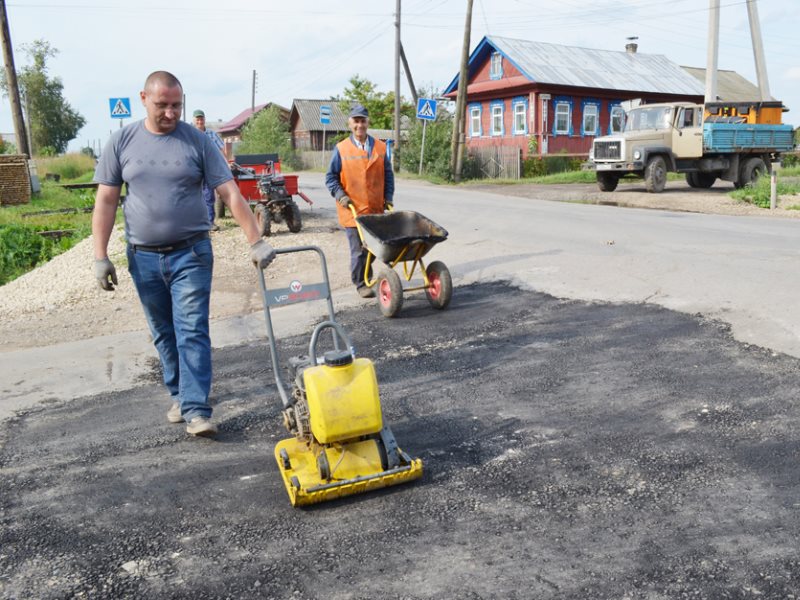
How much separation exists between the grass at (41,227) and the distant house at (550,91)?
16750 millimetres

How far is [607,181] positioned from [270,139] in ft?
103

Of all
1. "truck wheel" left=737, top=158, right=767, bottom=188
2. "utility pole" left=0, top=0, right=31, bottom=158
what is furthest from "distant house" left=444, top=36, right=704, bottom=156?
"utility pole" left=0, top=0, right=31, bottom=158

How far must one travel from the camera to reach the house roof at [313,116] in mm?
61062

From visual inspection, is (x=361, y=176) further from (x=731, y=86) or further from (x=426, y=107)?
(x=731, y=86)

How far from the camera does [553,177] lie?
28.2 meters

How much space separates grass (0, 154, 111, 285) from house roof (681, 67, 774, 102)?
33441mm

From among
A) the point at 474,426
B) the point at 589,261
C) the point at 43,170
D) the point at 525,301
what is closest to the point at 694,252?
the point at 589,261

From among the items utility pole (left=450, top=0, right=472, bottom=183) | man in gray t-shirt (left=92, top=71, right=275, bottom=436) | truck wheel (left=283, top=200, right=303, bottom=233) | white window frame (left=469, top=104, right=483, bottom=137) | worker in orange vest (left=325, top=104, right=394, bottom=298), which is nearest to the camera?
man in gray t-shirt (left=92, top=71, right=275, bottom=436)

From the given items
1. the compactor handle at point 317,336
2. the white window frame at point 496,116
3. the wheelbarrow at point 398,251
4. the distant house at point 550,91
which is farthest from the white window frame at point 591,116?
the compactor handle at point 317,336

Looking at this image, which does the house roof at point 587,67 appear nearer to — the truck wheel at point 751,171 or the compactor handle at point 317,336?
the truck wheel at point 751,171

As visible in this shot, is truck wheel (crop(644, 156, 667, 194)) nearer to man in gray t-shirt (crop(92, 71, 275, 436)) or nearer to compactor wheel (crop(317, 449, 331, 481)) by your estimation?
man in gray t-shirt (crop(92, 71, 275, 436))

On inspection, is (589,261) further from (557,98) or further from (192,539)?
(557,98)

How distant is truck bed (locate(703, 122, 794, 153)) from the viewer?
19.3m

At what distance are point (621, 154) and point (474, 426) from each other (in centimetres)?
1671
